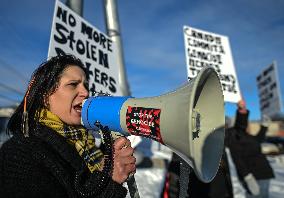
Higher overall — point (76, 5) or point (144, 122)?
point (76, 5)

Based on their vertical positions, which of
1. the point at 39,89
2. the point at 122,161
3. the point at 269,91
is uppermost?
the point at 269,91

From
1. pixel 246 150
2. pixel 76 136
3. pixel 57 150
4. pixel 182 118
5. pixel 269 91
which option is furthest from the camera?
pixel 269 91

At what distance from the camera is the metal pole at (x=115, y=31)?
16.6 feet

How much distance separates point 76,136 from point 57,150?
0.29m

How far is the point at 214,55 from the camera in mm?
4852

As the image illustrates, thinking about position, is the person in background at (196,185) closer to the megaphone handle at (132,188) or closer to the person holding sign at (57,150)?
the person holding sign at (57,150)

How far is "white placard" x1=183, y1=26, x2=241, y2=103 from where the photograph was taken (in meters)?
Result: 4.47

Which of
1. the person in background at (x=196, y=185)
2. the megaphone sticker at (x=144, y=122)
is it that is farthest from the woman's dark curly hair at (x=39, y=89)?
the person in background at (x=196, y=185)

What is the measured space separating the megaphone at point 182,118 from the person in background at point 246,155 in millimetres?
2941

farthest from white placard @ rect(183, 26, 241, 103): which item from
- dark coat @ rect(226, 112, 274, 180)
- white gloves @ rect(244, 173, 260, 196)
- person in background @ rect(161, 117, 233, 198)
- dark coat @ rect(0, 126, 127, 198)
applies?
dark coat @ rect(0, 126, 127, 198)

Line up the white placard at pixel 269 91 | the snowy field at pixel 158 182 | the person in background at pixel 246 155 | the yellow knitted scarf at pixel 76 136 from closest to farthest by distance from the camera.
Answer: the yellow knitted scarf at pixel 76 136 < the person in background at pixel 246 155 < the snowy field at pixel 158 182 < the white placard at pixel 269 91

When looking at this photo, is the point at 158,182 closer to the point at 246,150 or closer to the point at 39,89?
the point at 246,150

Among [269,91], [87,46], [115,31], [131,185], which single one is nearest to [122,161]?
[131,185]

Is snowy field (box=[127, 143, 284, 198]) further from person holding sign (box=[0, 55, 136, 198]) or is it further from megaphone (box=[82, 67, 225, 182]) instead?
megaphone (box=[82, 67, 225, 182])
